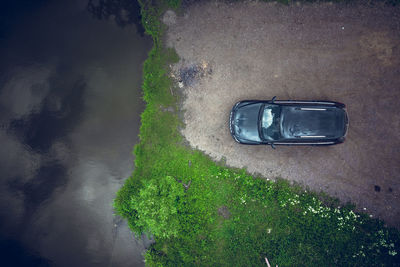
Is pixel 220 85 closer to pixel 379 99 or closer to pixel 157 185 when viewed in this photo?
pixel 157 185

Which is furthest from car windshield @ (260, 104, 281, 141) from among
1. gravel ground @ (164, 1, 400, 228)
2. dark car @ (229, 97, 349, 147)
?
gravel ground @ (164, 1, 400, 228)

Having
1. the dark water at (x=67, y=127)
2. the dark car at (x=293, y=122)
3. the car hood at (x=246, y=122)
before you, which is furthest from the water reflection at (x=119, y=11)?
the dark car at (x=293, y=122)

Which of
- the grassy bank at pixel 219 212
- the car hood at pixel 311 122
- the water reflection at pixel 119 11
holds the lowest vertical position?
the grassy bank at pixel 219 212

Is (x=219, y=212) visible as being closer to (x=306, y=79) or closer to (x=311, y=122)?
(x=311, y=122)

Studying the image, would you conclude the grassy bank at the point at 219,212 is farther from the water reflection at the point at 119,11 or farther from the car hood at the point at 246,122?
the car hood at the point at 246,122

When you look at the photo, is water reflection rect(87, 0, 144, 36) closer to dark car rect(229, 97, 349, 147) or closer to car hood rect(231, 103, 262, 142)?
car hood rect(231, 103, 262, 142)
